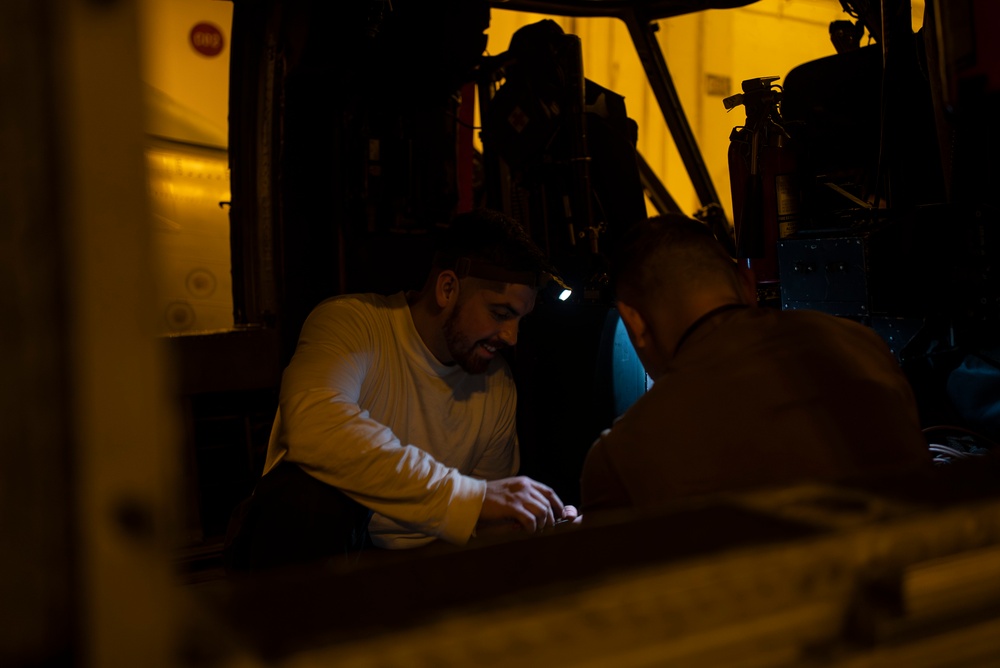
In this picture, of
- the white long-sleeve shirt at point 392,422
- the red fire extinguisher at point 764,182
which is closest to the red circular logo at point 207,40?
the white long-sleeve shirt at point 392,422

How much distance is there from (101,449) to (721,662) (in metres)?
0.40

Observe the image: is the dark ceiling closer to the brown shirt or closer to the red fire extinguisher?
the red fire extinguisher

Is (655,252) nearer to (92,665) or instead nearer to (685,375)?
(685,375)

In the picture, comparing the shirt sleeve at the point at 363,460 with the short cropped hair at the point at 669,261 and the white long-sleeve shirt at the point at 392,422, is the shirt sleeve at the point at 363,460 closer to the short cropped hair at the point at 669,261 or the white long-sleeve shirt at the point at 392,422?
the white long-sleeve shirt at the point at 392,422

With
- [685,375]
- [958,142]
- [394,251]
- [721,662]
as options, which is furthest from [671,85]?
[721,662]

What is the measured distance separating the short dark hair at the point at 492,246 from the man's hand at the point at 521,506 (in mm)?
681

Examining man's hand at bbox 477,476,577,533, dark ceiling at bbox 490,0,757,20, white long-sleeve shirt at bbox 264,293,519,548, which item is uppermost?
dark ceiling at bbox 490,0,757,20

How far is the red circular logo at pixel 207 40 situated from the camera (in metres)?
3.46

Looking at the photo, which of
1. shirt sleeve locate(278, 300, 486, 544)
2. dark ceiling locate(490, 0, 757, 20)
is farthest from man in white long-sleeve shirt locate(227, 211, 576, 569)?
dark ceiling locate(490, 0, 757, 20)

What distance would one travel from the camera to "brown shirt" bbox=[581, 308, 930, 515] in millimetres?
1186

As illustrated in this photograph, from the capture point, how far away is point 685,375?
1.29m

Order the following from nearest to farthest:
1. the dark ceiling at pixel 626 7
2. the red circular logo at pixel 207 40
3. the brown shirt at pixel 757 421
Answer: the brown shirt at pixel 757 421 → the red circular logo at pixel 207 40 → the dark ceiling at pixel 626 7

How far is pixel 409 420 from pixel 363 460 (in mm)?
472

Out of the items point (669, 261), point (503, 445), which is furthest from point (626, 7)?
point (669, 261)
